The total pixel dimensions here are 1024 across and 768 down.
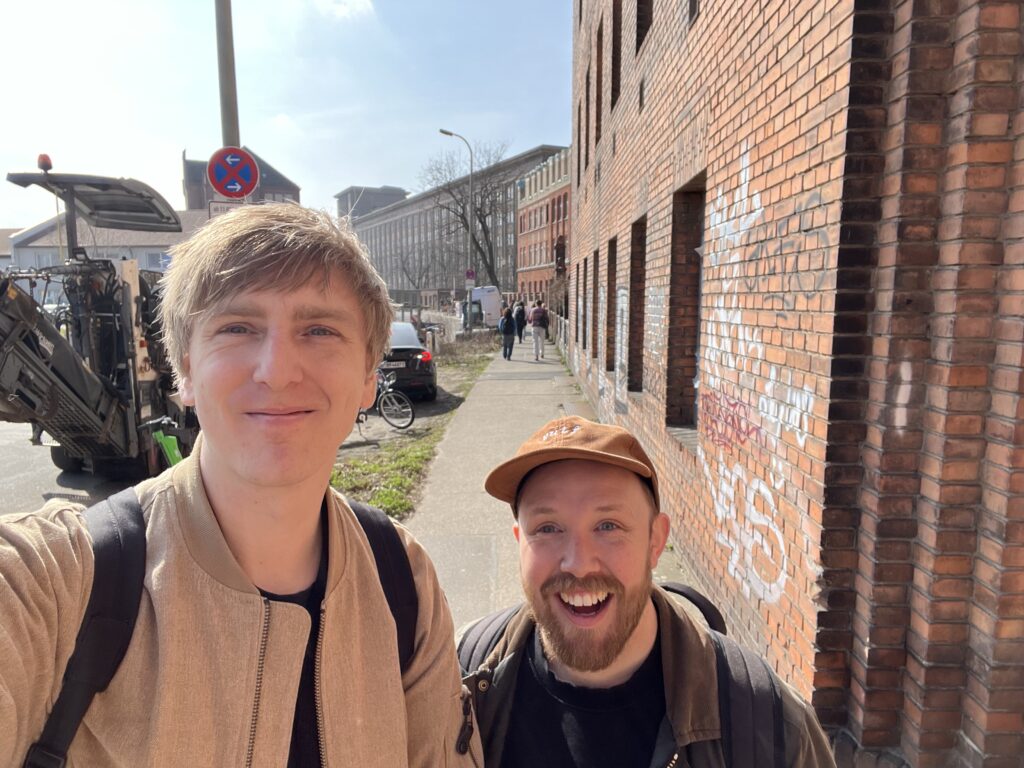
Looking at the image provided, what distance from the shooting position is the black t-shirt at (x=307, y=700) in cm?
119

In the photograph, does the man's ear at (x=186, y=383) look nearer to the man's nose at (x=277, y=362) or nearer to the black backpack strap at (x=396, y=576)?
the man's nose at (x=277, y=362)

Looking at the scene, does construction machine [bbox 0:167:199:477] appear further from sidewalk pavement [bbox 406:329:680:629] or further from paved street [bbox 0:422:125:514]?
sidewalk pavement [bbox 406:329:680:629]

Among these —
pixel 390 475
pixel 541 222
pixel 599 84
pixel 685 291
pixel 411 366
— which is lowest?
pixel 390 475

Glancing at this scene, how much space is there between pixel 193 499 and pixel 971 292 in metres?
2.23

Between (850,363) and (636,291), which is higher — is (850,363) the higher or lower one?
the lower one

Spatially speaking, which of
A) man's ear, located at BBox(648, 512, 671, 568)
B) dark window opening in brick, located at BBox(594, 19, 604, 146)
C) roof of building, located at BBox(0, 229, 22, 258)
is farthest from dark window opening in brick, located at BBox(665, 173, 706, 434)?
roof of building, located at BBox(0, 229, 22, 258)

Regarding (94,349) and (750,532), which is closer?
(750,532)

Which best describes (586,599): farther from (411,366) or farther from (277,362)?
(411,366)

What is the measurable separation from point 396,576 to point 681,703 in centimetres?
72

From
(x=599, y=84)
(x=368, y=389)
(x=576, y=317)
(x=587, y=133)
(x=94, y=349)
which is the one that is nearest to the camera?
(x=368, y=389)

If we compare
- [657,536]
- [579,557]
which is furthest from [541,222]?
[579,557]

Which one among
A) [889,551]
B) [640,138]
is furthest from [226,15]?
[889,551]

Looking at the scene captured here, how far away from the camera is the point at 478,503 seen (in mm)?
6445

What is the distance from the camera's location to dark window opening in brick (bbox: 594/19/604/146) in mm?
9492
